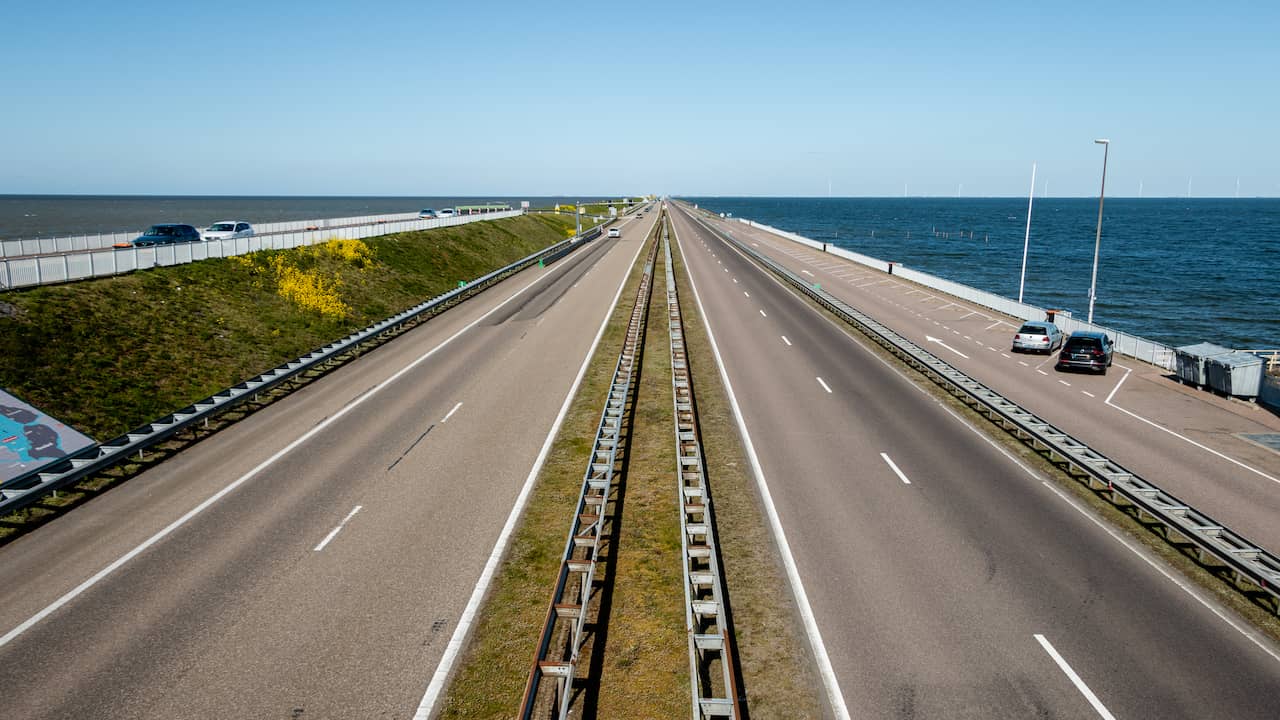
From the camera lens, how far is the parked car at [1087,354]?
97.5 ft

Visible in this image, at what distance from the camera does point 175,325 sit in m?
28.1

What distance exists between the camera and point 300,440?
66.2 ft

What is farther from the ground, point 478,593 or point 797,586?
point 797,586

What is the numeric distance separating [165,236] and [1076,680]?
154 feet

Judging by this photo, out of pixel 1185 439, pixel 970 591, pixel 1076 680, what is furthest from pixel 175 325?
pixel 1185 439

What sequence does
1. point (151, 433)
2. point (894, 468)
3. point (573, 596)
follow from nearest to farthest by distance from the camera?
point (573, 596) → point (894, 468) → point (151, 433)

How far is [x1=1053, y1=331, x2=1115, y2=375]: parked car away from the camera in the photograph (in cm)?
2970

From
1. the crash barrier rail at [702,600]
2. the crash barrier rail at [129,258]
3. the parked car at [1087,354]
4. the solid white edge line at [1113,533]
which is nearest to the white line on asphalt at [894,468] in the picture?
the solid white edge line at [1113,533]

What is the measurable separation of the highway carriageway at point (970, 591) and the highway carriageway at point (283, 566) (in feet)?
20.9

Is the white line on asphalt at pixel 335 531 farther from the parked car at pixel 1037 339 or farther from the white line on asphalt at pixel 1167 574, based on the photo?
the parked car at pixel 1037 339

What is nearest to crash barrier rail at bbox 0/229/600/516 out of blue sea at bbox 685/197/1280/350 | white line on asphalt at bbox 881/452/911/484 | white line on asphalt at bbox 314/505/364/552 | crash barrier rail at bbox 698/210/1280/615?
white line on asphalt at bbox 314/505/364/552

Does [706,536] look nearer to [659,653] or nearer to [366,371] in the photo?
[659,653]

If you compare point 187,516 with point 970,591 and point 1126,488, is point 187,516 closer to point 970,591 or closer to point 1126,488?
point 970,591

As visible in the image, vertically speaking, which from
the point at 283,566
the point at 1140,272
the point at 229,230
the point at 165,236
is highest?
the point at 229,230
